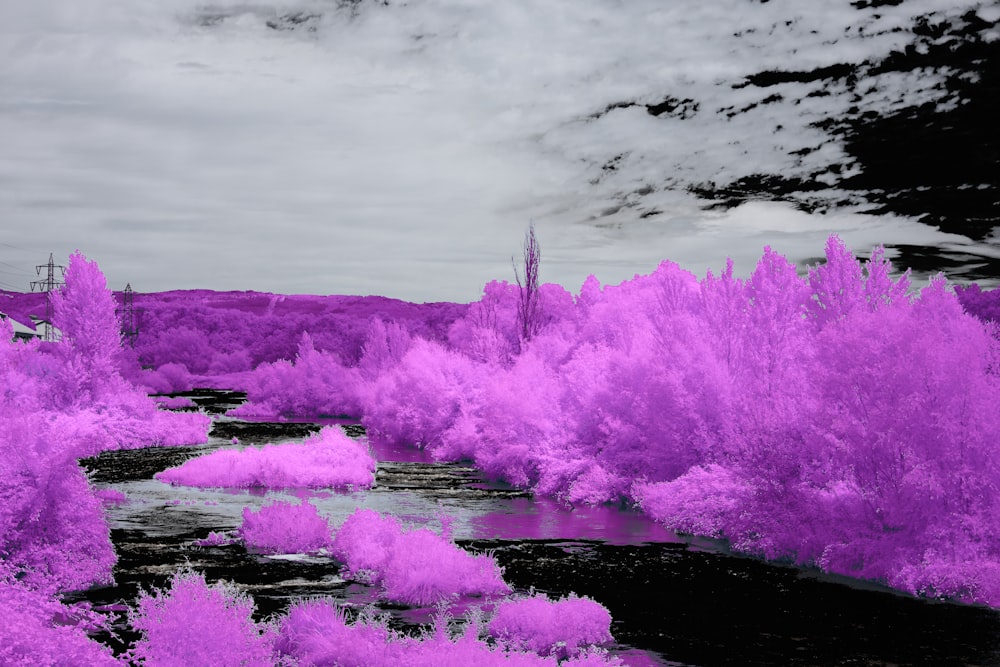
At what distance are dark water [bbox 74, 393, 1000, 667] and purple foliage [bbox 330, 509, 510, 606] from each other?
0.31 m

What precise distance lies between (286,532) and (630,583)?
563 centimetres

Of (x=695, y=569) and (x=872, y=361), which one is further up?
(x=872, y=361)

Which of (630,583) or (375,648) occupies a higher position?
(375,648)

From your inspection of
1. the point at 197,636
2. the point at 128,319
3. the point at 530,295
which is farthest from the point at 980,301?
the point at 128,319

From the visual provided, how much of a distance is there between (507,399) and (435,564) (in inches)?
560

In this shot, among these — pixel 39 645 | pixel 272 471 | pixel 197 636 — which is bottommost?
pixel 272 471

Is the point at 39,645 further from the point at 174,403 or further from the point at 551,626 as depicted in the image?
the point at 174,403

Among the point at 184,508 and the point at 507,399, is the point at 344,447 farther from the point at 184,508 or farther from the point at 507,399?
the point at 184,508

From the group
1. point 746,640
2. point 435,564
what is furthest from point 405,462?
point 746,640

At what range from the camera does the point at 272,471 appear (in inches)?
904

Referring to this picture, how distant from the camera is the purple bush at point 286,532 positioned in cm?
1433

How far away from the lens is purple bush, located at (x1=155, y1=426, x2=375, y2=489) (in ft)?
73.9

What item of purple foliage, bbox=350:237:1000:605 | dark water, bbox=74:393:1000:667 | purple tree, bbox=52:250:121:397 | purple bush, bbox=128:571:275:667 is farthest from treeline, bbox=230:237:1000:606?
purple tree, bbox=52:250:121:397

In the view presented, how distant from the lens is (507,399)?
85.0 ft
